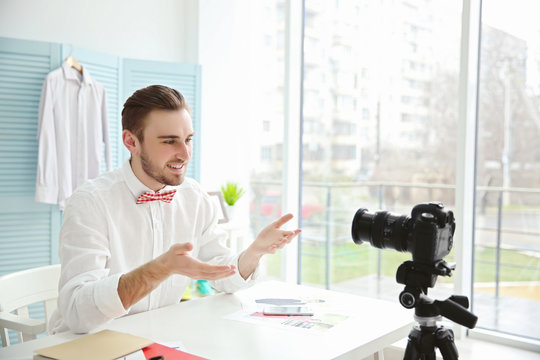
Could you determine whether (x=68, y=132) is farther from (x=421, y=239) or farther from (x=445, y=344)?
(x=445, y=344)

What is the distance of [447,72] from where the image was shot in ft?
15.5

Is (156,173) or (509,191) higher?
(156,173)

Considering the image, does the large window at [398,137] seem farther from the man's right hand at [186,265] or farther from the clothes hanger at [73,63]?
the man's right hand at [186,265]

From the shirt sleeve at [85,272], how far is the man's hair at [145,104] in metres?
0.26

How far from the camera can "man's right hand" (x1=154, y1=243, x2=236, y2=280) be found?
114 cm

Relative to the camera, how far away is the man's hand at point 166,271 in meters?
1.14

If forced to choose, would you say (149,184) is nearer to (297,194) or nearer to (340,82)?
(297,194)

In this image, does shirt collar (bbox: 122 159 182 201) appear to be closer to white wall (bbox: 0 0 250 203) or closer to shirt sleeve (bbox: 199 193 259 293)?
shirt sleeve (bbox: 199 193 259 293)

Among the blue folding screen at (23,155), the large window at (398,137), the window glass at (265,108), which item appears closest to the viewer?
the blue folding screen at (23,155)

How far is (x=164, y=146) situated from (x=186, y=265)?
1.80ft

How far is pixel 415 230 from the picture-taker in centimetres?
122

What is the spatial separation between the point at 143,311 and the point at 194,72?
240cm

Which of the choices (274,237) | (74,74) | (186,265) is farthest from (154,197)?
(74,74)

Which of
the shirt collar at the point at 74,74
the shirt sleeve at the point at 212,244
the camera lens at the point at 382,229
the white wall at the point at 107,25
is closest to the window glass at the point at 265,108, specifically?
the white wall at the point at 107,25
